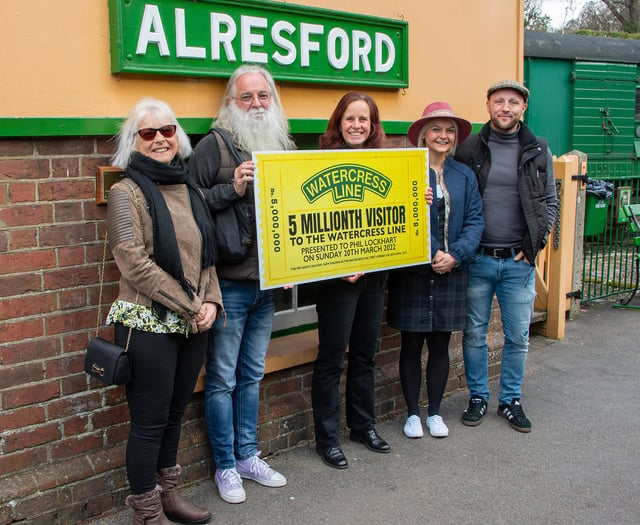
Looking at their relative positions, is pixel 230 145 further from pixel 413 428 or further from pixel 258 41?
pixel 413 428

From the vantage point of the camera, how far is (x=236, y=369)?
3754mm

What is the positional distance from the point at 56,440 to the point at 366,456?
5.94 feet

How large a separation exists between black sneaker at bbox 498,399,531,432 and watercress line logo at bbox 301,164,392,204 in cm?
185

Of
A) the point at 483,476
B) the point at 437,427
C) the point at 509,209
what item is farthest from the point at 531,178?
the point at 483,476

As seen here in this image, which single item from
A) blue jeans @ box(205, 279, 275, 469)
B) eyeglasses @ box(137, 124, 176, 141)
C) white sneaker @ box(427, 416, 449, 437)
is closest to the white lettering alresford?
eyeglasses @ box(137, 124, 176, 141)

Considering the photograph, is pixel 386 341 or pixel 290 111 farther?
pixel 386 341

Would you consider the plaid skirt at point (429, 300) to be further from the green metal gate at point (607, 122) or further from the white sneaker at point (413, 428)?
the green metal gate at point (607, 122)

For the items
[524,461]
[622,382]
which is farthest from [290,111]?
[622,382]

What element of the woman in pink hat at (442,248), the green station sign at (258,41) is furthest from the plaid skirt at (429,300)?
the green station sign at (258,41)

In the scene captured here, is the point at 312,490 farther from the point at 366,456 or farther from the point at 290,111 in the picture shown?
the point at 290,111

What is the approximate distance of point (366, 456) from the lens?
13.7 ft

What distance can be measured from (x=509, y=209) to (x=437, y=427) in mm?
1489

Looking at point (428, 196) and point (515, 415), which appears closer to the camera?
point (428, 196)

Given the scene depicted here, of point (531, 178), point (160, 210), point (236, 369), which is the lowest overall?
point (236, 369)
